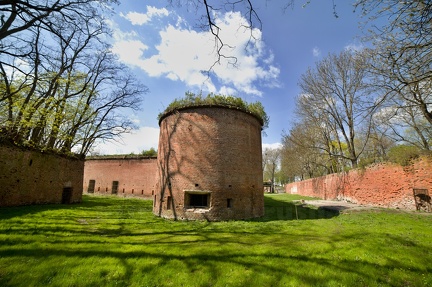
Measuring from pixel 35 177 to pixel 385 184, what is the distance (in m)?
24.2

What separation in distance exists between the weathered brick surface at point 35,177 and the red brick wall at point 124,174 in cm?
780

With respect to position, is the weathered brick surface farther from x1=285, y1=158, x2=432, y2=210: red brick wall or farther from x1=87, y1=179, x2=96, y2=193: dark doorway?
x1=285, y1=158, x2=432, y2=210: red brick wall

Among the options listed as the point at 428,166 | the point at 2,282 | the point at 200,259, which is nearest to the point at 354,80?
the point at 428,166

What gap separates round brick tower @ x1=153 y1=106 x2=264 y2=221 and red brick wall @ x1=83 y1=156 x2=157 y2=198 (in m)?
12.6

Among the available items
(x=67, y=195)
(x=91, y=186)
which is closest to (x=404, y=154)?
(x=67, y=195)

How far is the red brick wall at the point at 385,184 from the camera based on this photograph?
43.1 ft

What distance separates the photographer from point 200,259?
568cm

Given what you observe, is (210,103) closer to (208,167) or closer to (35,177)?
(208,167)

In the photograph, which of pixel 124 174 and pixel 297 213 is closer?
pixel 297 213

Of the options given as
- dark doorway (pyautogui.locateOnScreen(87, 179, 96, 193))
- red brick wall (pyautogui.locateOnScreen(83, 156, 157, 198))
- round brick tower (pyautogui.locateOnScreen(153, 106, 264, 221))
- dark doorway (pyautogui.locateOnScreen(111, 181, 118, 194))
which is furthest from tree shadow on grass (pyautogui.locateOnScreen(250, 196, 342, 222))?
dark doorway (pyautogui.locateOnScreen(87, 179, 96, 193))

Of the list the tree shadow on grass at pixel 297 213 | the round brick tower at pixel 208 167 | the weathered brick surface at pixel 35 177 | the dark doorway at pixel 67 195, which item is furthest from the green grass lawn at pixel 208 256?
the dark doorway at pixel 67 195

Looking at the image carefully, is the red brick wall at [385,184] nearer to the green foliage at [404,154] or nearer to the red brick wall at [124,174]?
the green foliage at [404,154]

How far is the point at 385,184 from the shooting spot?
1572cm

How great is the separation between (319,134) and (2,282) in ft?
94.4
